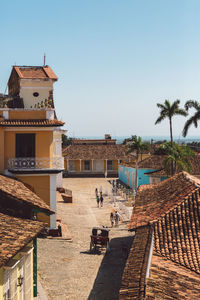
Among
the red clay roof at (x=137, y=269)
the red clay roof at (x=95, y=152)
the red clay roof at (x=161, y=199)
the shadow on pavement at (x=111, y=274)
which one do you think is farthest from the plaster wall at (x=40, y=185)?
the red clay roof at (x=95, y=152)

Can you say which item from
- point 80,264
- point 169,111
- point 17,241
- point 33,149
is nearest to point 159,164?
point 169,111

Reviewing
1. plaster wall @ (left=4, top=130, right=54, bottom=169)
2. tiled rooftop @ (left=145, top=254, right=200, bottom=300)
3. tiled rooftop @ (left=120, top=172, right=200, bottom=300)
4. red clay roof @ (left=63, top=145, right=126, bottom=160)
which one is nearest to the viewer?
tiled rooftop @ (left=145, top=254, right=200, bottom=300)

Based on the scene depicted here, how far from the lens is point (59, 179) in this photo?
3200cm

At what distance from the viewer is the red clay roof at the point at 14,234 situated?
7221mm

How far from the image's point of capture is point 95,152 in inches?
2092

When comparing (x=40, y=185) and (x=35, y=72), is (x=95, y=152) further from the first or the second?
(x=40, y=185)

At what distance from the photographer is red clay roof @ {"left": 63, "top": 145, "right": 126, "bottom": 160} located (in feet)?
171

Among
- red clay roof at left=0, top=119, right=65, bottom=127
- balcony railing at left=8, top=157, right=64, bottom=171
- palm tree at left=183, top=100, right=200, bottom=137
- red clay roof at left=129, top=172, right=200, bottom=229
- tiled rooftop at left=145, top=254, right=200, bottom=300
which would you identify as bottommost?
tiled rooftop at left=145, top=254, right=200, bottom=300

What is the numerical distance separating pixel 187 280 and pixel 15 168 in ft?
35.2

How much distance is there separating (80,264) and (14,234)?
271 inches

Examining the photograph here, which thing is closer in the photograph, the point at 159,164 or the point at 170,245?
the point at 170,245

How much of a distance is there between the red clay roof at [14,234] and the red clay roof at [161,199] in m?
5.38

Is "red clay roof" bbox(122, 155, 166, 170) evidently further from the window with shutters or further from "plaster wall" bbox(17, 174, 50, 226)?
the window with shutters

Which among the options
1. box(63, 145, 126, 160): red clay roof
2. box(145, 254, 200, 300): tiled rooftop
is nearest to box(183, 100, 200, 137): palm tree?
box(63, 145, 126, 160): red clay roof
